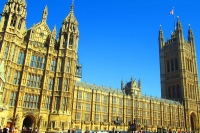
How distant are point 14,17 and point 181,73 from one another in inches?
3200

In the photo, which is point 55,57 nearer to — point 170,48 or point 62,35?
point 62,35

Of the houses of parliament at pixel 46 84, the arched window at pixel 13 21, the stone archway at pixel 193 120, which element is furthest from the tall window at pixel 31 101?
the stone archway at pixel 193 120

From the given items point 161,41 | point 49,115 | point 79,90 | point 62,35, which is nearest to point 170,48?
point 161,41

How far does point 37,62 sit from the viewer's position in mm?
45219

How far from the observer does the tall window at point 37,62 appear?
147ft

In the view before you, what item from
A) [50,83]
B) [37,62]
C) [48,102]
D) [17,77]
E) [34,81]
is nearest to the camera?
[17,77]

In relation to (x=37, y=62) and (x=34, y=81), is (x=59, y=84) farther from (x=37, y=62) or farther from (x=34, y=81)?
(x=37, y=62)

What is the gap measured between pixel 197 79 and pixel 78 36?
7876 centimetres

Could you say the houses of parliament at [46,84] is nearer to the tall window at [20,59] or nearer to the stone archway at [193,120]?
the tall window at [20,59]

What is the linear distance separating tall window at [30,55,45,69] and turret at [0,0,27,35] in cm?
627

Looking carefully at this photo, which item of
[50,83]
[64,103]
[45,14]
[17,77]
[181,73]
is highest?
[45,14]

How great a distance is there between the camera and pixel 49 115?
142ft

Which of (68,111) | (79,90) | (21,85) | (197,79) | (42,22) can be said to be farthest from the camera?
(197,79)

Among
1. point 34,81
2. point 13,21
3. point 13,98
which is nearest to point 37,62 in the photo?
point 34,81
